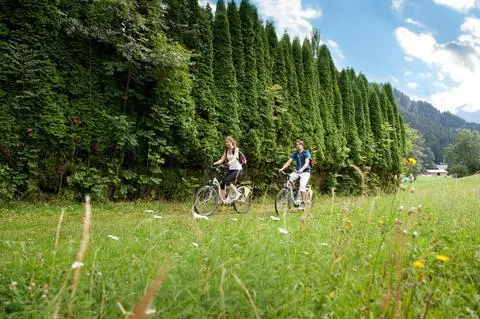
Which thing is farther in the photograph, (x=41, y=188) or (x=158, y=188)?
(x=158, y=188)

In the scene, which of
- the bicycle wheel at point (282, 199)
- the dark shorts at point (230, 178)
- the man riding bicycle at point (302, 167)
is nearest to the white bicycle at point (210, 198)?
the dark shorts at point (230, 178)

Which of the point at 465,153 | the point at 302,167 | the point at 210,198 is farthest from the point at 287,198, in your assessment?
the point at 465,153

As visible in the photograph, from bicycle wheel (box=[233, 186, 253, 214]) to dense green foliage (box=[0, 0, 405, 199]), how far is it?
173 centimetres

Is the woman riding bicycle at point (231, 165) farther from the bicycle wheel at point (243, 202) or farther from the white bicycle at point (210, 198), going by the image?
the bicycle wheel at point (243, 202)

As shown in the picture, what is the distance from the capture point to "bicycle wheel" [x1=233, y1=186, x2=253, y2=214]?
34.7 feet

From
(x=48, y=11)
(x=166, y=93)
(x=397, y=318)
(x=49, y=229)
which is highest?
(x=48, y=11)

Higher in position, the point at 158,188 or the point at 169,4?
the point at 169,4

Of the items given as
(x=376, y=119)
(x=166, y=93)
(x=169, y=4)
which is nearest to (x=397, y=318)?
(x=166, y=93)

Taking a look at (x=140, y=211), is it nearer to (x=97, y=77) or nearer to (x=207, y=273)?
(x=97, y=77)

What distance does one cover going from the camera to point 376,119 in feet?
72.0

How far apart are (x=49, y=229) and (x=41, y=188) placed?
3.41m

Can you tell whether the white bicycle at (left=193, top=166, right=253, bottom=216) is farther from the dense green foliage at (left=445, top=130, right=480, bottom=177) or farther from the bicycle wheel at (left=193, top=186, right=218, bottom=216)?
the dense green foliage at (left=445, top=130, right=480, bottom=177)

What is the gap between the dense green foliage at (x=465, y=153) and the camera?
6894 cm

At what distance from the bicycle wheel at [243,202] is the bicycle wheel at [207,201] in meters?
1.06
